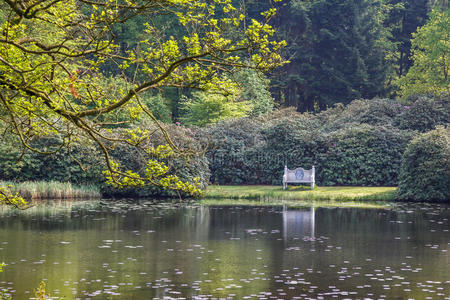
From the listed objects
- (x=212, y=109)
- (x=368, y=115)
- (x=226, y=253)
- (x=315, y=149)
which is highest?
(x=212, y=109)

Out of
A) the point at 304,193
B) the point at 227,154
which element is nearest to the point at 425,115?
the point at 304,193

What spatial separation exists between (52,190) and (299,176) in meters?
12.1

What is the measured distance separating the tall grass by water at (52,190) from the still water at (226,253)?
12.6 ft

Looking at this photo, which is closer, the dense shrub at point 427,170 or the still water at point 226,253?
the still water at point 226,253

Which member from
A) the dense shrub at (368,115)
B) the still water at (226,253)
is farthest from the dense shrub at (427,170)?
the dense shrub at (368,115)

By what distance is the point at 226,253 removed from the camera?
57.8 ft

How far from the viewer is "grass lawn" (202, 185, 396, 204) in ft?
105

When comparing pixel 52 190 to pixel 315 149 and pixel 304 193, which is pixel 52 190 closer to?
pixel 304 193

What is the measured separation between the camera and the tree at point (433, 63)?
146ft

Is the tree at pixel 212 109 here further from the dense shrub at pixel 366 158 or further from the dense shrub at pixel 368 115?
the dense shrub at pixel 366 158

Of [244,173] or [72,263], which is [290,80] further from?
[72,263]

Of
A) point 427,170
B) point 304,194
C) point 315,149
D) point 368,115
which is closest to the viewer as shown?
point 427,170

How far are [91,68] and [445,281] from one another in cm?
893

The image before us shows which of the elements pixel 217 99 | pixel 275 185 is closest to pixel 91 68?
pixel 275 185
